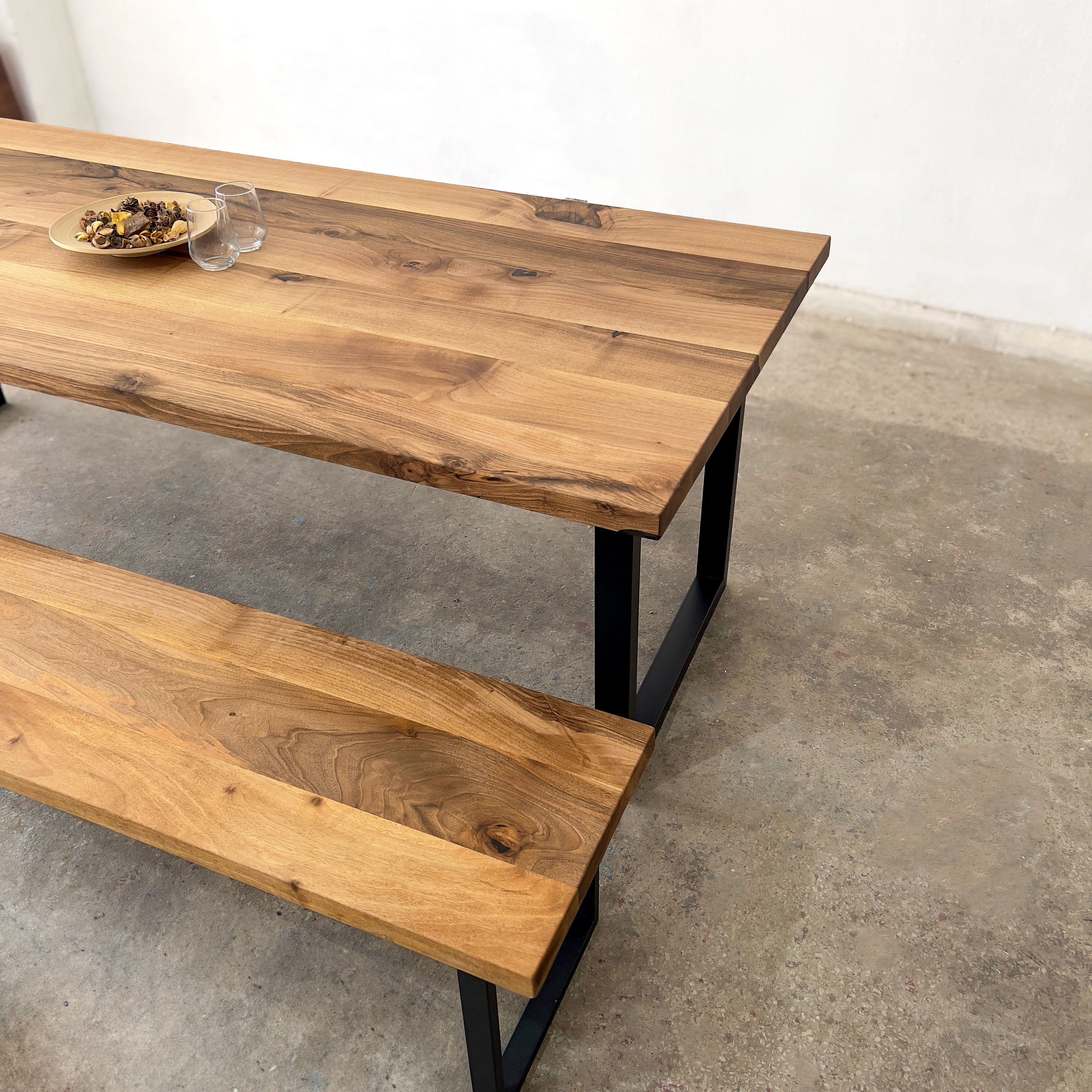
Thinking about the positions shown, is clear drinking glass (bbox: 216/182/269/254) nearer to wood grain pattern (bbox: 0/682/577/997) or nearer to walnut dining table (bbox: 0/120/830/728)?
walnut dining table (bbox: 0/120/830/728)

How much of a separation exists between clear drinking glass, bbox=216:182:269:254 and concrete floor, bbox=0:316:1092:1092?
84 centimetres

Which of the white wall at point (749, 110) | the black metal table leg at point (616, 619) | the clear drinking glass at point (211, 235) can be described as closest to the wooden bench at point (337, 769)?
the black metal table leg at point (616, 619)

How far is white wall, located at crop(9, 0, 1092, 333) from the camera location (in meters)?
2.97

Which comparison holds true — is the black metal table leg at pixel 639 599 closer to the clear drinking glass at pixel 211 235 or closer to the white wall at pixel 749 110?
the clear drinking glass at pixel 211 235

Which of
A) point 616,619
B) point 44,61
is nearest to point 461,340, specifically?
point 616,619

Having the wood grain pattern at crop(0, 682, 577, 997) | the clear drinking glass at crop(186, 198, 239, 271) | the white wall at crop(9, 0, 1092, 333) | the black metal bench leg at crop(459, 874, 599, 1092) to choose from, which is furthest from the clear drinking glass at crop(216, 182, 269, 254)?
the white wall at crop(9, 0, 1092, 333)

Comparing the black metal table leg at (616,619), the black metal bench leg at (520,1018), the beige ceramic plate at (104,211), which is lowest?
the black metal bench leg at (520,1018)

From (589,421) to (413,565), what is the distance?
42.7 inches

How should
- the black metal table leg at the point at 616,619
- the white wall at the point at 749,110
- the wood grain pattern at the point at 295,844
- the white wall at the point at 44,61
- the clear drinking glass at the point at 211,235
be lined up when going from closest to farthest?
the wood grain pattern at the point at 295,844, the black metal table leg at the point at 616,619, the clear drinking glass at the point at 211,235, the white wall at the point at 749,110, the white wall at the point at 44,61

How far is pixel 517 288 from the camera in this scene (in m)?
1.77

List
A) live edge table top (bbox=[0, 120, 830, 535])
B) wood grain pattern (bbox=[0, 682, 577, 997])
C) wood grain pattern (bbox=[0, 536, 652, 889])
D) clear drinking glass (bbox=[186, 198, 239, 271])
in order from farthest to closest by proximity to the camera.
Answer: clear drinking glass (bbox=[186, 198, 239, 271])
live edge table top (bbox=[0, 120, 830, 535])
wood grain pattern (bbox=[0, 536, 652, 889])
wood grain pattern (bbox=[0, 682, 577, 997])

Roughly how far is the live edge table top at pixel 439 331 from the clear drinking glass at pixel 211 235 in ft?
0.09

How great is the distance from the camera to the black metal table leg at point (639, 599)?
60.2 inches

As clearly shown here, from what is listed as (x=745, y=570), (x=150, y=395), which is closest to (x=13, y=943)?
(x=150, y=395)
